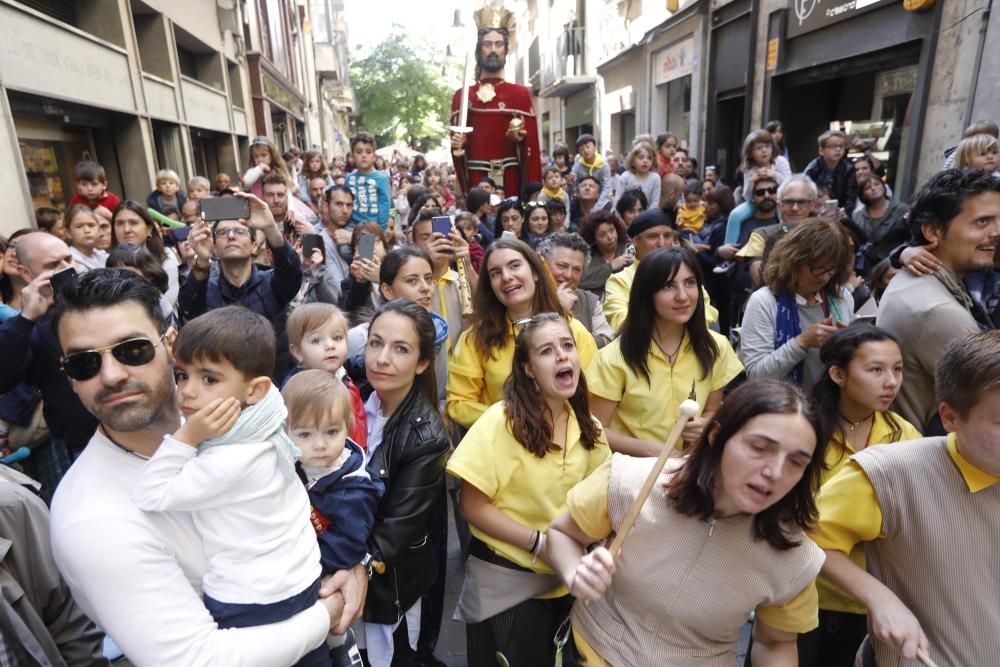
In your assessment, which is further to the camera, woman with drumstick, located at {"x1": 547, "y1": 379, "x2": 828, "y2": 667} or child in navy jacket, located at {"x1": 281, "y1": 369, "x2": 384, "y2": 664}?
child in navy jacket, located at {"x1": 281, "y1": 369, "x2": 384, "y2": 664}

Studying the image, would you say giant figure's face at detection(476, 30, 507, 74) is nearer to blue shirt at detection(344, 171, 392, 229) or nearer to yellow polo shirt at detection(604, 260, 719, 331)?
blue shirt at detection(344, 171, 392, 229)

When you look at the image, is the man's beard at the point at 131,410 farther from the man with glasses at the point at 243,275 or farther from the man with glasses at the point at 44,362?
the man with glasses at the point at 243,275

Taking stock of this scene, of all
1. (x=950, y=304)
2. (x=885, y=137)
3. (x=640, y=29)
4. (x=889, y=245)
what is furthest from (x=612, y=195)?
(x=640, y=29)

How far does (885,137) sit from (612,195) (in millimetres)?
3941

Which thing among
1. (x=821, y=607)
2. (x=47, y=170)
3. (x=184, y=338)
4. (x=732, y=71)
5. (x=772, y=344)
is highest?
(x=732, y=71)

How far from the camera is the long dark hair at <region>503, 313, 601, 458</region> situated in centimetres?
212

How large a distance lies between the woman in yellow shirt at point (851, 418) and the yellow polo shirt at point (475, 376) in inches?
43.3

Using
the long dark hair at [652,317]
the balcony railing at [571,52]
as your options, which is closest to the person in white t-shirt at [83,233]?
the long dark hair at [652,317]

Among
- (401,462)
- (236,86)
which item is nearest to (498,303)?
(401,462)

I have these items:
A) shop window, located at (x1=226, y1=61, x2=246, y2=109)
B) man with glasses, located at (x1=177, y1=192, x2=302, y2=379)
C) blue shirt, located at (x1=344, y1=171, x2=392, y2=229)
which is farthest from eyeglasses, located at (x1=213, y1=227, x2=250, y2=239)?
shop window, located at (x1=226, y1=61, x2=246, y2=109)

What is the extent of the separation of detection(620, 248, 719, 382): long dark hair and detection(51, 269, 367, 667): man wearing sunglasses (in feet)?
5.35

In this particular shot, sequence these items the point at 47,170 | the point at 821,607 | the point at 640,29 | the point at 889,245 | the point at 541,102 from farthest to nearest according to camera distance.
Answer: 1. the point at 541,102
2. the point at 640,29
3. the point at 47,170
4. the point at 889,245
5. the point at 821,607

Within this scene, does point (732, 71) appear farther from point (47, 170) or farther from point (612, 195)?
point (47, 170)

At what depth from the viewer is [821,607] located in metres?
2.12
